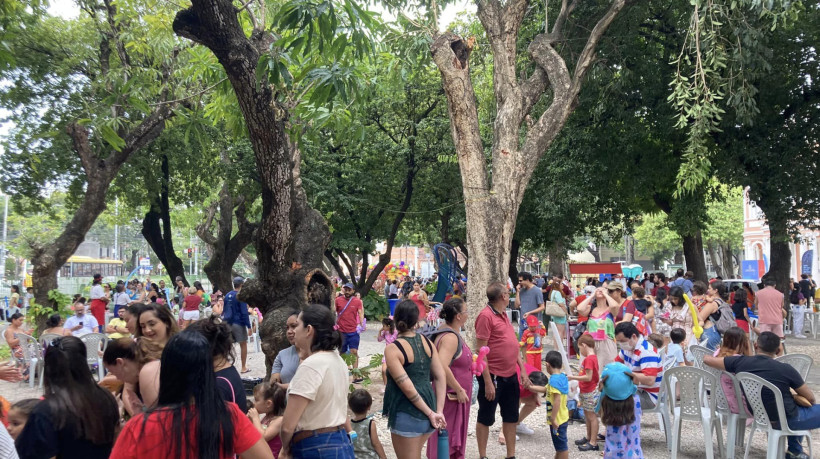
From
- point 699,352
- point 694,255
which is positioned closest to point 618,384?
point 699,352

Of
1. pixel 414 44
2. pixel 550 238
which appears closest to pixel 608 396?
pixel 414 44

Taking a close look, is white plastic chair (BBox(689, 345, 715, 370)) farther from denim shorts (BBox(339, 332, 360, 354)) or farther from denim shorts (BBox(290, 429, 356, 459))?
denim shorts (BBox(290, 429, 356, 459))

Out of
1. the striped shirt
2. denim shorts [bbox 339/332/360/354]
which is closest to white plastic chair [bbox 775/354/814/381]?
the striped shirt

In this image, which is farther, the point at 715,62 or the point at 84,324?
the point at 84,324

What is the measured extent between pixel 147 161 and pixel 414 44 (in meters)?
12.6

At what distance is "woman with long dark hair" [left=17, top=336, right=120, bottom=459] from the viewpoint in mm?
2920

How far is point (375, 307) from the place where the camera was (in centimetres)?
2453

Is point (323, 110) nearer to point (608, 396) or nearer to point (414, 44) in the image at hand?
point (608, 396)

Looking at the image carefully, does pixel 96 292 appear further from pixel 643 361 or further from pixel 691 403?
pixel 691 403

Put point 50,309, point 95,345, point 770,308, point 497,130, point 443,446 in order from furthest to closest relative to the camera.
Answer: point 50,309 → point 770,308 → point 497,130 → point 95,345 → point 443,446

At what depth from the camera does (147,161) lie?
20453 mm

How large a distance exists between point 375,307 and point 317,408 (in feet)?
69.5

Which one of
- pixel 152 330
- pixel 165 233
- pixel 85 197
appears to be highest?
pixel 85 197

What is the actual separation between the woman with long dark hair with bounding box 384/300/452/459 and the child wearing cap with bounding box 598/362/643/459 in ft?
5.59
